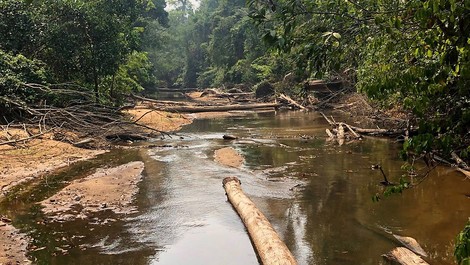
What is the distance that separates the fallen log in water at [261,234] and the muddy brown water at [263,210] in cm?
22

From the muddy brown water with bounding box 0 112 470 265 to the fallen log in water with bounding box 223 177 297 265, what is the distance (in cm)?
22

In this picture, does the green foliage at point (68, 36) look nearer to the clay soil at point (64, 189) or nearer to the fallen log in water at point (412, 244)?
the clay soil at point (64, 189)

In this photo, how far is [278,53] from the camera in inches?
155

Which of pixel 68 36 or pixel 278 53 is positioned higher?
pixel 68 36

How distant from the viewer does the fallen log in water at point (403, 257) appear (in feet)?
18.8

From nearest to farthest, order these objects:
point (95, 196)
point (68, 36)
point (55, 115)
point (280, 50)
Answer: point (280, 50), point (95, 196), point (55, 115), point (68, 36)

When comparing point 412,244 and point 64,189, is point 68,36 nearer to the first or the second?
point 64,189

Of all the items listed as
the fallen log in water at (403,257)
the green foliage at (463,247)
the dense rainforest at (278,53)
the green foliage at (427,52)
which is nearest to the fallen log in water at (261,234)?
the fallen log in water at (403,257)

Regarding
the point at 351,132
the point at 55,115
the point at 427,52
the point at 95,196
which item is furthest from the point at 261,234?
the point at 351,132

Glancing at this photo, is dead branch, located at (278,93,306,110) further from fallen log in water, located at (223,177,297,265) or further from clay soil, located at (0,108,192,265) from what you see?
fallen log in water, located at (223,177,297,265)

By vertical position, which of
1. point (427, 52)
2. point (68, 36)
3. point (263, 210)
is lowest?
point (263, 210)

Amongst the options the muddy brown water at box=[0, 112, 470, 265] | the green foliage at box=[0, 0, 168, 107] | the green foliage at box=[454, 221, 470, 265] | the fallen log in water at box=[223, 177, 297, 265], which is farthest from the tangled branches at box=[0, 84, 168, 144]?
the green foliage at box=[454, 221, 470, 265]

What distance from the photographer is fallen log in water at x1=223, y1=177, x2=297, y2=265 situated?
5.94m

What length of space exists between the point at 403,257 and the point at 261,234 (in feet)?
7.23
